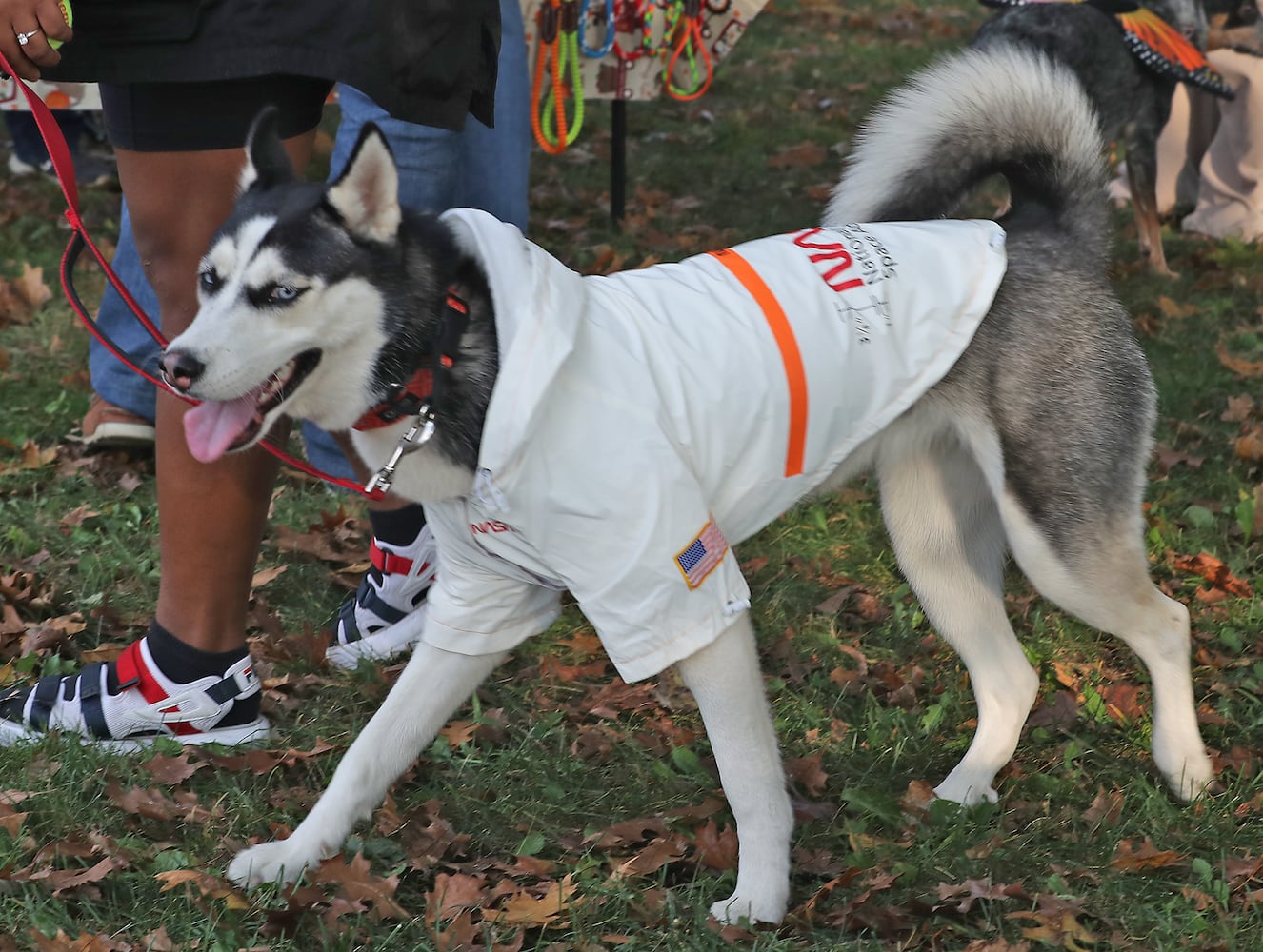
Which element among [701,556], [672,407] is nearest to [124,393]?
[672,407]

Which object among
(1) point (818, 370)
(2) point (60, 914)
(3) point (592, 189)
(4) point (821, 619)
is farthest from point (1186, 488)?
(3) point (592, 189)

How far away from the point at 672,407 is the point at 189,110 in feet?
3.73

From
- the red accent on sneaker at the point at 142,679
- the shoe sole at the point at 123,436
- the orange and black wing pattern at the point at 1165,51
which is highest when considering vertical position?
the orange and black wing pattern at the point at 1165,51

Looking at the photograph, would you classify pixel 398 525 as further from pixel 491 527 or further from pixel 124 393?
pixel 124 393

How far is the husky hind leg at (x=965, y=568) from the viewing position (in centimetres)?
287

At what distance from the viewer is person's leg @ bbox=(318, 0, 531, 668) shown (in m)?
3.31

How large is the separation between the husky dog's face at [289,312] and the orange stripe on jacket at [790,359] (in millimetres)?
676

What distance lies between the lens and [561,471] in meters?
2.12

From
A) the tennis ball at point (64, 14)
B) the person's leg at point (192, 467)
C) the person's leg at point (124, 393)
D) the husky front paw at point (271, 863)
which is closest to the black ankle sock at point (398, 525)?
the person's leg at point (192, 467)

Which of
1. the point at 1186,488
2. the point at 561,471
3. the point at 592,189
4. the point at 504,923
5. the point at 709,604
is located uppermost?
the point at 561,471

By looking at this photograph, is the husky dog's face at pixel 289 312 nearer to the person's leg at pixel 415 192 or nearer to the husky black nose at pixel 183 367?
the husky black nose at pixel 183 367

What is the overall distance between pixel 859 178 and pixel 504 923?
1.79m

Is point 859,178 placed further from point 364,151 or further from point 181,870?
point 181,870

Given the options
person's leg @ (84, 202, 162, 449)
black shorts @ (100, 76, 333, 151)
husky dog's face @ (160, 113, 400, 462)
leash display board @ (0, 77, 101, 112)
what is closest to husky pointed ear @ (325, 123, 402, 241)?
A: husky dog's face @ (160, 113, 400, 462)
